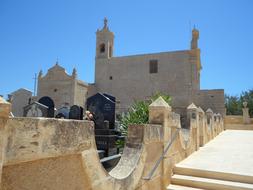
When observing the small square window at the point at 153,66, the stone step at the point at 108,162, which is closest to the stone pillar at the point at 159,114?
the stone step at the point at 108,162

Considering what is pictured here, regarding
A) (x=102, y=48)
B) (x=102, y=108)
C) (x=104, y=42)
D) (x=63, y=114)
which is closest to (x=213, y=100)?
(x=104, y=42)

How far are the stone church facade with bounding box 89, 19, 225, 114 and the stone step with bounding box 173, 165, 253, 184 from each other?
1673 centimetres

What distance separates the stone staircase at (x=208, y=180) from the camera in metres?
3.89

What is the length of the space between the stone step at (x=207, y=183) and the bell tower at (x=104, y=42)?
2445 cm

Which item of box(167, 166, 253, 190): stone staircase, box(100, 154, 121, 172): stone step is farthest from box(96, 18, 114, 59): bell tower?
box(167, 166, 253, 190): stone staircase

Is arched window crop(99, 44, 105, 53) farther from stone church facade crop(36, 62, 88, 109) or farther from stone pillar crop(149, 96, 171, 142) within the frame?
stone pillar crop(149, 96, 171, 142)

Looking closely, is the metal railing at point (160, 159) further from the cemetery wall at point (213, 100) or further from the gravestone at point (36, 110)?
the cemetery wall at point (213, 100)

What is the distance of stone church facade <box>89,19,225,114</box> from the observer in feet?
75.5

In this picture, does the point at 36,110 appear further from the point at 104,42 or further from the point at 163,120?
the point at 104,42

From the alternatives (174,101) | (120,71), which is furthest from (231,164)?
(120,71)

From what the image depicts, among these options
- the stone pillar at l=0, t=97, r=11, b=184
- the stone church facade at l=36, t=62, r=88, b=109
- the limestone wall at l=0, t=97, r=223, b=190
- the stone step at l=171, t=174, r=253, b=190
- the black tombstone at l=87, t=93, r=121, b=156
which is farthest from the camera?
the stone church facade at l=36, t=62, r=88, b=109

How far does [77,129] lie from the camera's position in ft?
5.88

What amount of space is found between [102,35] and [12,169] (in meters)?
27.3

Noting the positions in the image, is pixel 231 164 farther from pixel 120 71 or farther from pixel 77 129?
pixel 120 71
